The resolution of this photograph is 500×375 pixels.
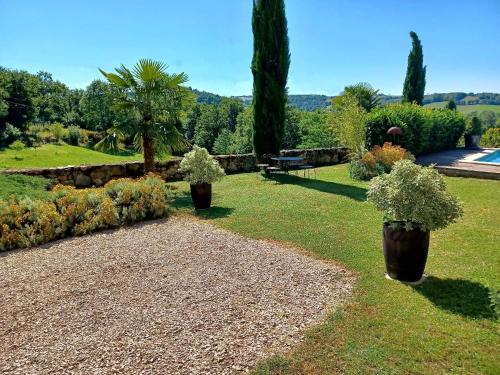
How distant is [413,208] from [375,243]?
69.0 inches

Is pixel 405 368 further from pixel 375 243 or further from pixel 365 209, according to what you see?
pixel 365 209

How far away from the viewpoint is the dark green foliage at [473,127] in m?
20.4

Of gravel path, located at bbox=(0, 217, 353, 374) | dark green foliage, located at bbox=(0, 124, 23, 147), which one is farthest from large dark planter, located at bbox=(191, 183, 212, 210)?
dark green foliage, located at bbox=(0, 124, 23, 147)

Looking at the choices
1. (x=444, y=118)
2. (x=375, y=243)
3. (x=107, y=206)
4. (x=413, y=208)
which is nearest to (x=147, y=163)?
(x=107, y=206)

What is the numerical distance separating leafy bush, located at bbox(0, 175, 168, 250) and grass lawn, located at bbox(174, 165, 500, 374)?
0.88m

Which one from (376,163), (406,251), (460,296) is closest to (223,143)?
(376,163)

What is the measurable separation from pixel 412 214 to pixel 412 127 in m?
12.1

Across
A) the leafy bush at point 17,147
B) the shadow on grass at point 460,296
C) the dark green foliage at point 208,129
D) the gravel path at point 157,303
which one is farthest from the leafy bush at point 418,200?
the dark green foliage at point 208,129

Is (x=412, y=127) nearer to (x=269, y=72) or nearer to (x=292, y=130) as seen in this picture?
(x=269, y=72)

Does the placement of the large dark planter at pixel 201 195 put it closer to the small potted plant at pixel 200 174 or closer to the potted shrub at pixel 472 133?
the small potted plant at pixel 200 174

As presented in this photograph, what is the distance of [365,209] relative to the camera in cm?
773

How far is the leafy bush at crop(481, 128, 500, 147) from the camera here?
23992 mm

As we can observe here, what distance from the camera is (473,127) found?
2039 cm

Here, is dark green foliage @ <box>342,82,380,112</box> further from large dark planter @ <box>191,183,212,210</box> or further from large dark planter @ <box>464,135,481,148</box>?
large dark planter @ <box>191,183,212,210</box>
